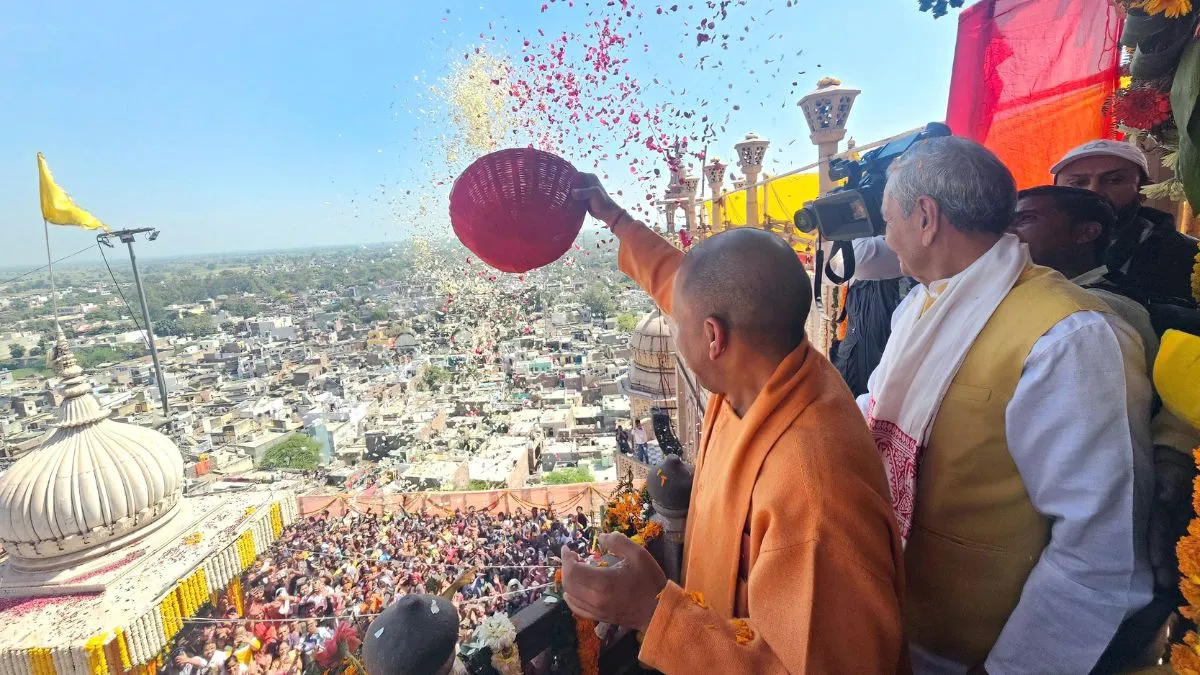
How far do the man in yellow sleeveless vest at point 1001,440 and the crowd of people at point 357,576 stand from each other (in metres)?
4.82

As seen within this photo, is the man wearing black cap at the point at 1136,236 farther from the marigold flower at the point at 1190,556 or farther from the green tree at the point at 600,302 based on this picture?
the green tree at the point at 600,302

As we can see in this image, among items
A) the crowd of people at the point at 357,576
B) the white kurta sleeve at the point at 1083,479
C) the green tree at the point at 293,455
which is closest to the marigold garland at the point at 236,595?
the crowd of people at the point at 357,576

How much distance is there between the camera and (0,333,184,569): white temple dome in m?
7.29

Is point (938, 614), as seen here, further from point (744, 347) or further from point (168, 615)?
point (168, 615)

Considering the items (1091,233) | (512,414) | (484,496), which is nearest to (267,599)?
(484,496)

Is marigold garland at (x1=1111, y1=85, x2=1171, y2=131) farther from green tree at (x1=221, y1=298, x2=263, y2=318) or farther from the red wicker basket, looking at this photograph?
green tree at (x1=221, y1=298, x2=263, y2=318)

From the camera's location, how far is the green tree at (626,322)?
44.0 metres

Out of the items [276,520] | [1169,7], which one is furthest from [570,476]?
[1169,7]

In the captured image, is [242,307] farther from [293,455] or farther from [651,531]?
[651,531]

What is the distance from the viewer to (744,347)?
3.30 feet

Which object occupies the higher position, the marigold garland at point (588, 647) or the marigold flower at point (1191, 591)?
the marigold flower at point (1191, 591)

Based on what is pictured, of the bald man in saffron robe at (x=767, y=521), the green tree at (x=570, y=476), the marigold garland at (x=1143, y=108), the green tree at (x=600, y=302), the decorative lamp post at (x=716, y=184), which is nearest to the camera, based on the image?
the bald man in saffron robe at (x=767, y=521)

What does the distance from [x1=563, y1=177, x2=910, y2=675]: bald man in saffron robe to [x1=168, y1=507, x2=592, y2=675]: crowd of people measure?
16.1 feet

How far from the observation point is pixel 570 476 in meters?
16.9
